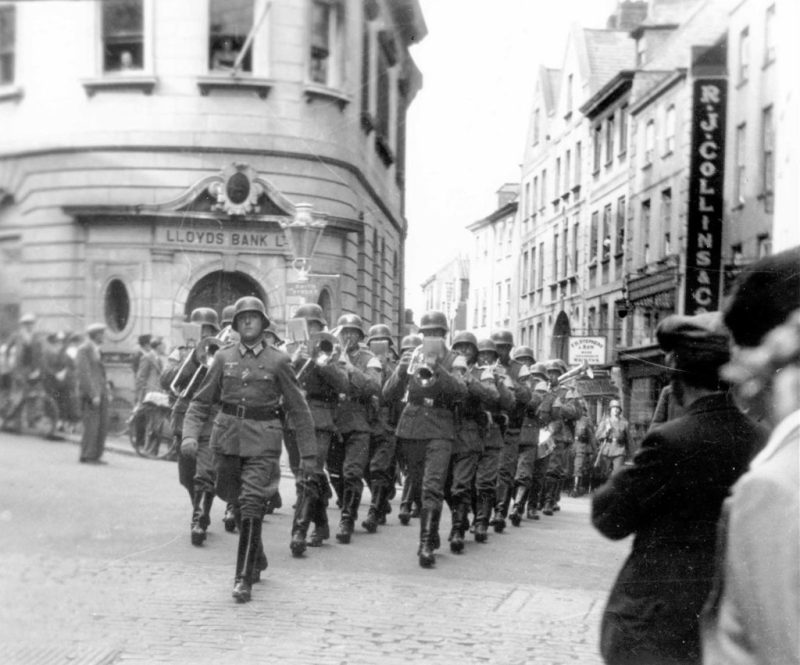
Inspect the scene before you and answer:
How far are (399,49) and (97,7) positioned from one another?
1986mm

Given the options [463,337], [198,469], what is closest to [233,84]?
[198,469]

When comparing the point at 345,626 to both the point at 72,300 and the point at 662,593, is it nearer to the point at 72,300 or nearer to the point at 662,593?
the point at 72,300

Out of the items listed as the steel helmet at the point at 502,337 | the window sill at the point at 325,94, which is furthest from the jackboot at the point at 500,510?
the window sill at the point at 325,94

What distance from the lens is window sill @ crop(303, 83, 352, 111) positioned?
19.7 ft

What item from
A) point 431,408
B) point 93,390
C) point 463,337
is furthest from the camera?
point 463,337

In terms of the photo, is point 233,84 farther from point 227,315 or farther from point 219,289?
point 227,315

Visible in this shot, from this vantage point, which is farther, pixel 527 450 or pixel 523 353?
pixel 527 450

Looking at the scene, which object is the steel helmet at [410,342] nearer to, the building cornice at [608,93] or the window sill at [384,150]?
the building cornice at [608,93]

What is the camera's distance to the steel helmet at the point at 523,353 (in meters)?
10.8

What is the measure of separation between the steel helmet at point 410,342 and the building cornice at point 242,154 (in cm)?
286

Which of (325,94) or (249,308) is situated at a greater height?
(325,94)

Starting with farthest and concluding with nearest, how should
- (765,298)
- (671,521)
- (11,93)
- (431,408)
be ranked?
1. (431,408)
2. (11,93)
3. (671,521)
4. (765,298)

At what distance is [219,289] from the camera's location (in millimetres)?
5461

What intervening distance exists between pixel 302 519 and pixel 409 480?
2921 mm
